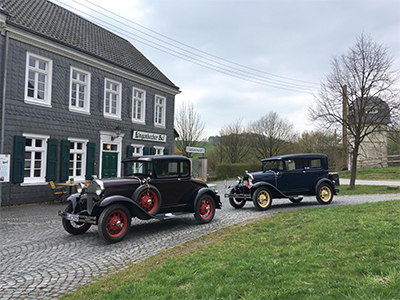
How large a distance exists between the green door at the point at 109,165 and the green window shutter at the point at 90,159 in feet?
3.17

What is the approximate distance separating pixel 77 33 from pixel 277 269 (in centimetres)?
1644

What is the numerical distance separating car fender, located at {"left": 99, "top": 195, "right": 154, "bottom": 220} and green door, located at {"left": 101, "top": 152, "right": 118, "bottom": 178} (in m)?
10.2

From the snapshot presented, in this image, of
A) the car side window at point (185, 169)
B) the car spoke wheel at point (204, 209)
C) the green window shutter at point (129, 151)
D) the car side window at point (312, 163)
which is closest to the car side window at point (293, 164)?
the car side window at point (312, 163)

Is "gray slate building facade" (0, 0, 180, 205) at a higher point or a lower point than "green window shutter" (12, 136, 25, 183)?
higher

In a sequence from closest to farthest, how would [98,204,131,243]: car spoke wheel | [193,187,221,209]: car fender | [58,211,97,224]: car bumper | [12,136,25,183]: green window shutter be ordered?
[98,204,131,243]: car spoke wheel, [58,211,97,224]: car bumper, [193,187,221,209]: car fender, [12,136,25,183]: green window shutter

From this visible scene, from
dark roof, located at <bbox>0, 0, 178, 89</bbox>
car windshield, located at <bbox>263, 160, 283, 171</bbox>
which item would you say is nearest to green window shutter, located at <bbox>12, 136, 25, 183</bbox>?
dark roof, located at <bbox>0, 0, 178, 89</bbox>

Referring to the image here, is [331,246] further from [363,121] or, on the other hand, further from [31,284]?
[363,121]

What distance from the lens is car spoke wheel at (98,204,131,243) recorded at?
5859 mm

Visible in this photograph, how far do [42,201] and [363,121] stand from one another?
1602cm

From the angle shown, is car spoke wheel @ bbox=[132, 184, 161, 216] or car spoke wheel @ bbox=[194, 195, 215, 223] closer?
car spoke wheel @ bbox=[132, 184, 161, 216]

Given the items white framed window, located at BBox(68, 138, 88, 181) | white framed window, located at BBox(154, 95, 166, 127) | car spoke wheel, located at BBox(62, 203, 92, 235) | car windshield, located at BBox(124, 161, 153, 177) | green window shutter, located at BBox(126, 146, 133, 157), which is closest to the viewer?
car spoke wheel, located at BBox(62, 203, 92, 235)

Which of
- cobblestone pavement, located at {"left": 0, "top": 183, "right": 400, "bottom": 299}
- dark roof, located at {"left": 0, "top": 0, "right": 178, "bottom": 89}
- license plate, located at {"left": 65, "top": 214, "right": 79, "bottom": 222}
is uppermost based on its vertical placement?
dark roof, located at {"left": 0, "top": 0, "right": 178, "bottom": 89}

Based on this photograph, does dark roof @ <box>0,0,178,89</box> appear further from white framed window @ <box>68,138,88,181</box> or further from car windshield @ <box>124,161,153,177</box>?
car windshield @ <box>124,161,153,177</box>

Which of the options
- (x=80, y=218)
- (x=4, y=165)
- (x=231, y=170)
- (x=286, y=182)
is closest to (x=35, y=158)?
(x=4, y=165)
